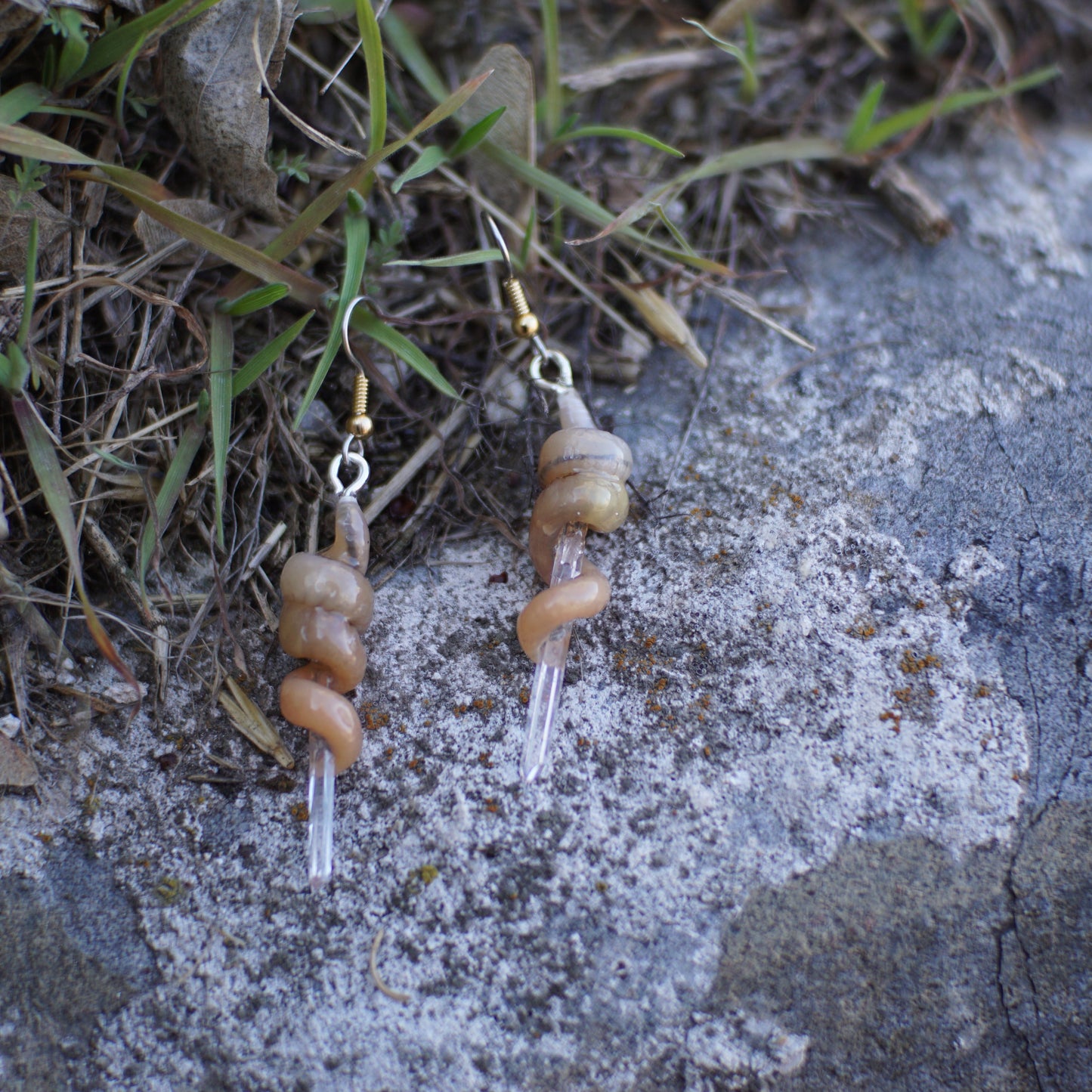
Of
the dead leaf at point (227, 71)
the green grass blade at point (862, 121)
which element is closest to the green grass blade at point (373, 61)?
the dead leaf at point (227, 71)

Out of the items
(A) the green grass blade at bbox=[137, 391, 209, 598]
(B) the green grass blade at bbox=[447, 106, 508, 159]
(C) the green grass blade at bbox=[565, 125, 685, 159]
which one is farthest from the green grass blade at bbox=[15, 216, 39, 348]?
(C) the green grass blade at bbox=[565, 125, 685, 159]

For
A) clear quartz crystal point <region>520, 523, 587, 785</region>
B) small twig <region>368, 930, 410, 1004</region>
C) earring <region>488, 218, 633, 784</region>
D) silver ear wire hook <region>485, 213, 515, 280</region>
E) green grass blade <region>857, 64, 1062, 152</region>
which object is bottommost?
small twig <region>368, 930, 410, 1004</region>

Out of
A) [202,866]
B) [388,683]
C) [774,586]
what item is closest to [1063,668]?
[774,586]

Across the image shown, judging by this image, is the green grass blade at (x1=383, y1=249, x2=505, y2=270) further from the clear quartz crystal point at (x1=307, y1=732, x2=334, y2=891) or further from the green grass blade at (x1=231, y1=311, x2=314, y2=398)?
the clear quartz crystal point at (x1=307, y1=732, x2=334, y2=891)

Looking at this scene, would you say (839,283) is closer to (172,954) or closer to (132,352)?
(132,352)

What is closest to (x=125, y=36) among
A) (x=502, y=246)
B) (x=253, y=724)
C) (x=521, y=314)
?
(x=502, y=246)

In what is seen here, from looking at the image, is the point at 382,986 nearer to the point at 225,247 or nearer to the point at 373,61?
the point at 225,247

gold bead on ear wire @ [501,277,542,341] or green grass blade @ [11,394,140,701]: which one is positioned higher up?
gold bead on ear wire @ [501,277,542,341]
